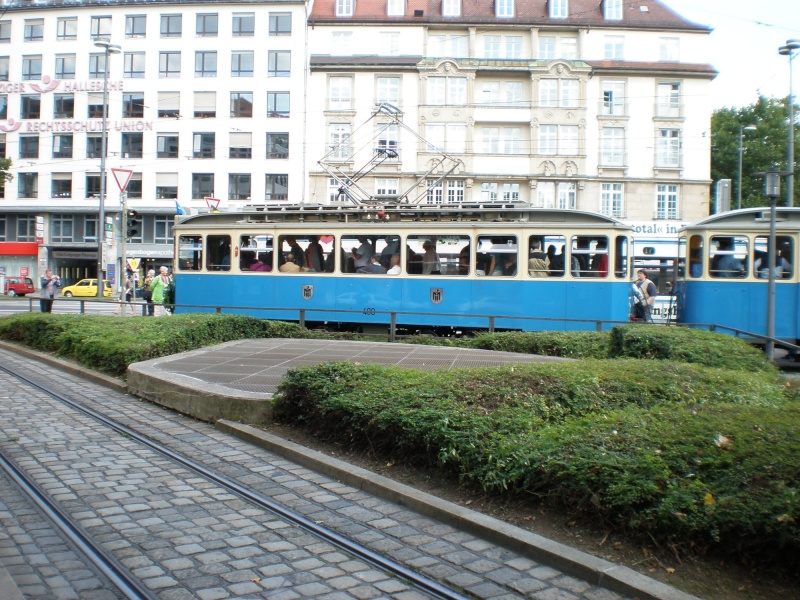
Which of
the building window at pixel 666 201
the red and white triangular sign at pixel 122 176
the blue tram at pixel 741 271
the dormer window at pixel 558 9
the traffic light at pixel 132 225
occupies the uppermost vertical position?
the dormer window at pixel 558 9

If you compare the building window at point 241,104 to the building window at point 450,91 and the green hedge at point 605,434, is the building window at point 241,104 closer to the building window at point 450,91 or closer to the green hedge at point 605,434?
the building window at point 450,91

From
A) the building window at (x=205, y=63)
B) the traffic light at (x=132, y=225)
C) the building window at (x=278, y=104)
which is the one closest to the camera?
the traffic light at (x=132, y=225)

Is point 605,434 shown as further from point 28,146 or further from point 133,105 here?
point 28,146

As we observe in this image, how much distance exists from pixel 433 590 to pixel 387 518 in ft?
4.27

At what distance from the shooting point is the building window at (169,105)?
49.8m

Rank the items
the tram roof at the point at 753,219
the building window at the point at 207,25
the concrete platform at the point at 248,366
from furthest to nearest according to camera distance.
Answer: the building window at the point at 207,25
the tram roof at the point at 753,219
the concrete platform at the point at 248,366

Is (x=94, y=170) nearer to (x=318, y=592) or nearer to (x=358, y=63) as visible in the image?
(x=358, y=63)

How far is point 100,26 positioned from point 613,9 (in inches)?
1272

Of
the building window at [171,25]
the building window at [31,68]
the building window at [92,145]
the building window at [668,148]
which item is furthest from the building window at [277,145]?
the building window at [668,148]

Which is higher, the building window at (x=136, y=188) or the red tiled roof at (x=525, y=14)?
the red tiled roof at (x=525, y=14)

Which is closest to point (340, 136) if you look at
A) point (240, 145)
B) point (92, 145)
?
point (240, 145)

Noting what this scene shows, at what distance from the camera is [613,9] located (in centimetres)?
4691

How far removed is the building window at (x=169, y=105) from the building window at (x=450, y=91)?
16349mm

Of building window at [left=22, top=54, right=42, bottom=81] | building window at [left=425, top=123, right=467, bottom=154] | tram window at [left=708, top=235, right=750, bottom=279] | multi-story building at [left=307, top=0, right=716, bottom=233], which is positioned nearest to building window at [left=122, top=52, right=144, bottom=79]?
building window at [left=22, top=54, right=42, bottom=81]
